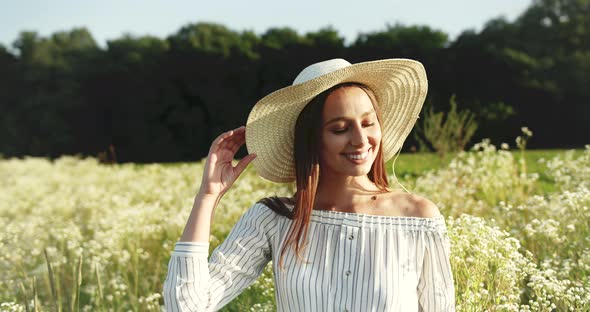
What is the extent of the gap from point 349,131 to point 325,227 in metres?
0.31

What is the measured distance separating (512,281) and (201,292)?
141 centimetres

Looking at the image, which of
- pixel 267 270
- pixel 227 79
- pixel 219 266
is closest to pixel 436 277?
pixel 219 266

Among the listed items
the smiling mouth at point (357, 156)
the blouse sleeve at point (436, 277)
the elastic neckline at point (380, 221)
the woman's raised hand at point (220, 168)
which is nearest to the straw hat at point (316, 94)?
the woman's raised hand at point (220, 168)

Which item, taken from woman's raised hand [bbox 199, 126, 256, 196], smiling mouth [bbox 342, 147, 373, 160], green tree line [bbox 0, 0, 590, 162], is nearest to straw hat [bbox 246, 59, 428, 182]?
woman's raised hand [bbox 199, 126, 256, 196]

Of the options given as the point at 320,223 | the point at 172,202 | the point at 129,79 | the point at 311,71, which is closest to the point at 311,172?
the point at 320,223

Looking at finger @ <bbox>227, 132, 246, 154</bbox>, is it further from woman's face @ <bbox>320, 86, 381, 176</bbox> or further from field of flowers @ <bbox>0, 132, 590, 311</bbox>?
field of flowers @ <bbox>0, 132, 590, 311</bbox>

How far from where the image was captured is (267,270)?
3.32 metres

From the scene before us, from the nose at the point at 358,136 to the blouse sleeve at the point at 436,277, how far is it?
1.13 ft

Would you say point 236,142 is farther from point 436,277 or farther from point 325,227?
point 436,277

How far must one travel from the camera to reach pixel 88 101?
29.3 meters

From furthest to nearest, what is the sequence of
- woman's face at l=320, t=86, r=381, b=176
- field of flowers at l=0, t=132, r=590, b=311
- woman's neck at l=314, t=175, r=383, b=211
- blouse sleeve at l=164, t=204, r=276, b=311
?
field of flowers at l=0, t=132, r=590, b=311
woman's neck at l=314, t=175, r=383, b=211
woman's face at l=320, t=86, r=381, b=176
blouse sleeve at l=164, t=204, r=276, b=311

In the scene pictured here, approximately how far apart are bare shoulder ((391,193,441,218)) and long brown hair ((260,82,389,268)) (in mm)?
118

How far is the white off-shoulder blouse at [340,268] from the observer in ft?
6.27

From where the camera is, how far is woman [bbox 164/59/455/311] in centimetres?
194
